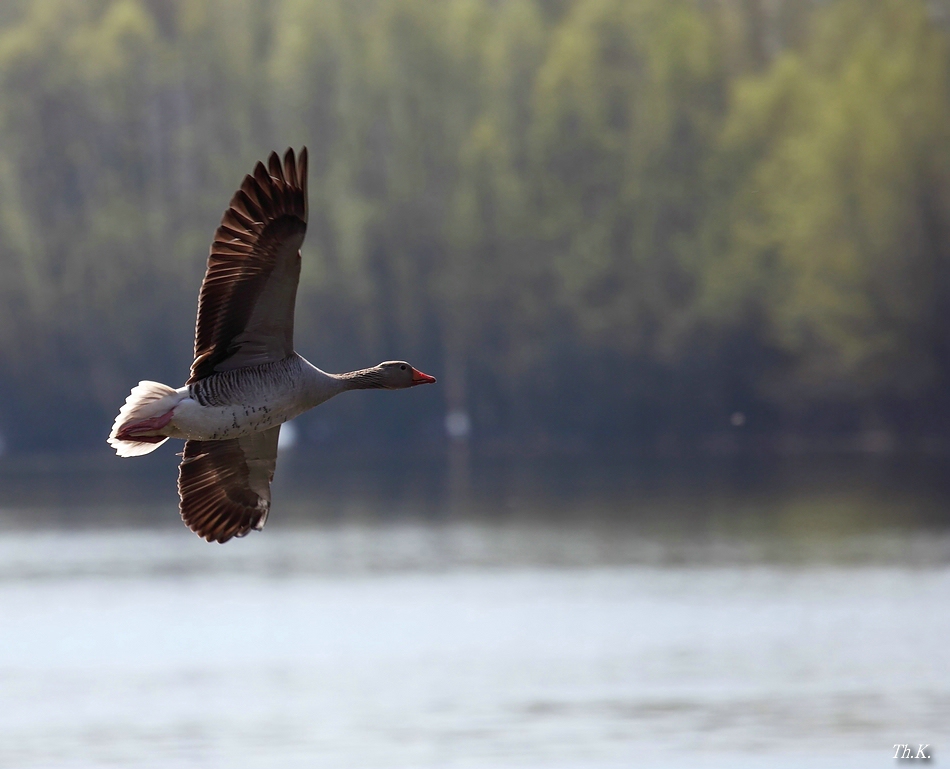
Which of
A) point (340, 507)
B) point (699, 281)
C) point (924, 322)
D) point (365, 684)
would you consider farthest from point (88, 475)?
point (365, 684)

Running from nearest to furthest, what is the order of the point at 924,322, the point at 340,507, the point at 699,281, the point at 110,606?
the point at 110,606
the point at 340,507
the point at 924,322
the point at 699,281

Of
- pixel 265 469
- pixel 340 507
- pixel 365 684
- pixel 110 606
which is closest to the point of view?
pixel 265 469

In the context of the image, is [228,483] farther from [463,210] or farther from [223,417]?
[463,210]

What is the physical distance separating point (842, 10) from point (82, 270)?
32.6 m

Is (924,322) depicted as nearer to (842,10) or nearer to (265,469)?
(842,10)

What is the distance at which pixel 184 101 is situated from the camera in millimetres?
76625

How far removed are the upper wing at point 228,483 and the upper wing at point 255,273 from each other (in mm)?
868

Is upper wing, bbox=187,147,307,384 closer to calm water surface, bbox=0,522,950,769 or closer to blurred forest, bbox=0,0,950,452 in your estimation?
calm water surface, bbox=0,522,950,769

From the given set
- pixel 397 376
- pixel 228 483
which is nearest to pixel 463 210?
pixel 228 483

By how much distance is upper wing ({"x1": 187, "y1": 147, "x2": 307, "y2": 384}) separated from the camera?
35.9 ft

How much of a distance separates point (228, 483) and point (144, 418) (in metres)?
1.18

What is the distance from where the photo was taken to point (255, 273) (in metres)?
11.1

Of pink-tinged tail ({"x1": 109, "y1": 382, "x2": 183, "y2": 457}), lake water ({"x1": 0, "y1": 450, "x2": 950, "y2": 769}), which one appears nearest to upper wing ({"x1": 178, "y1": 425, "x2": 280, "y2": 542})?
pink-tinged tail ({"x1": 109, "y1": 382, "x2": 183, "y2": 457})

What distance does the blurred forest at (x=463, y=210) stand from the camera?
69.2 m
